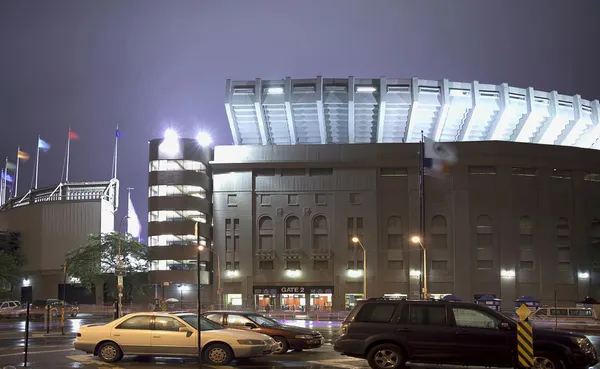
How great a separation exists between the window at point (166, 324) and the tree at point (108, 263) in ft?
234

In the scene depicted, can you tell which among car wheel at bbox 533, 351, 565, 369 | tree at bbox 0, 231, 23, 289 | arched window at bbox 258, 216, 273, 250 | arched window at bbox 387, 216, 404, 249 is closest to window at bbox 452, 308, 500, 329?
car wheel at bbox 533, 351, 565, 369

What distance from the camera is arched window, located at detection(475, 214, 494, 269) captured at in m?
85.2

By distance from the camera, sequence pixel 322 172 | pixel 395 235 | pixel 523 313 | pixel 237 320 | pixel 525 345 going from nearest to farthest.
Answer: pixel 525 345 < pixel 523 313 < pixel 237 320 < pixel 395 235 < pixel 322 172

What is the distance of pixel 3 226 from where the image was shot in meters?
118

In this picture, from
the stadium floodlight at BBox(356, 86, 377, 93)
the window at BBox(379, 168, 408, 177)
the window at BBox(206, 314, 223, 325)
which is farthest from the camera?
the stadium floodlight at BBox(356, 86, 377, 93)

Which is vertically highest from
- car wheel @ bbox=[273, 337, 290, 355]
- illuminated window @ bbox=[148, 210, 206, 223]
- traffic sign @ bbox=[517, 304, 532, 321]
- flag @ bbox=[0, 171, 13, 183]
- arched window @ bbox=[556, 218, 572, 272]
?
flag @ bbox=[0, 171, 13, 183]

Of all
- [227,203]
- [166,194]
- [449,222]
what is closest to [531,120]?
[449,222]

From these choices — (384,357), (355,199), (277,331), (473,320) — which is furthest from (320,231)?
(473,320)

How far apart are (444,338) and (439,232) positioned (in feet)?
227

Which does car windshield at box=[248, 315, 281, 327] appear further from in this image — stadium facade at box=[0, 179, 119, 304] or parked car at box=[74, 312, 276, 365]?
stadium facade at box=[0, 179, 119, 304]

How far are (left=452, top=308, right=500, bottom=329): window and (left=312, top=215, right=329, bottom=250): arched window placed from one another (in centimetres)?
6858

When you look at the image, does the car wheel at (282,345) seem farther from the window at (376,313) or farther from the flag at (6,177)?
the flag at (6,177)

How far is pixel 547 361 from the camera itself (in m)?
18.1

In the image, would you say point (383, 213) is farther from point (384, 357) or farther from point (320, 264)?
point (384, 357)
